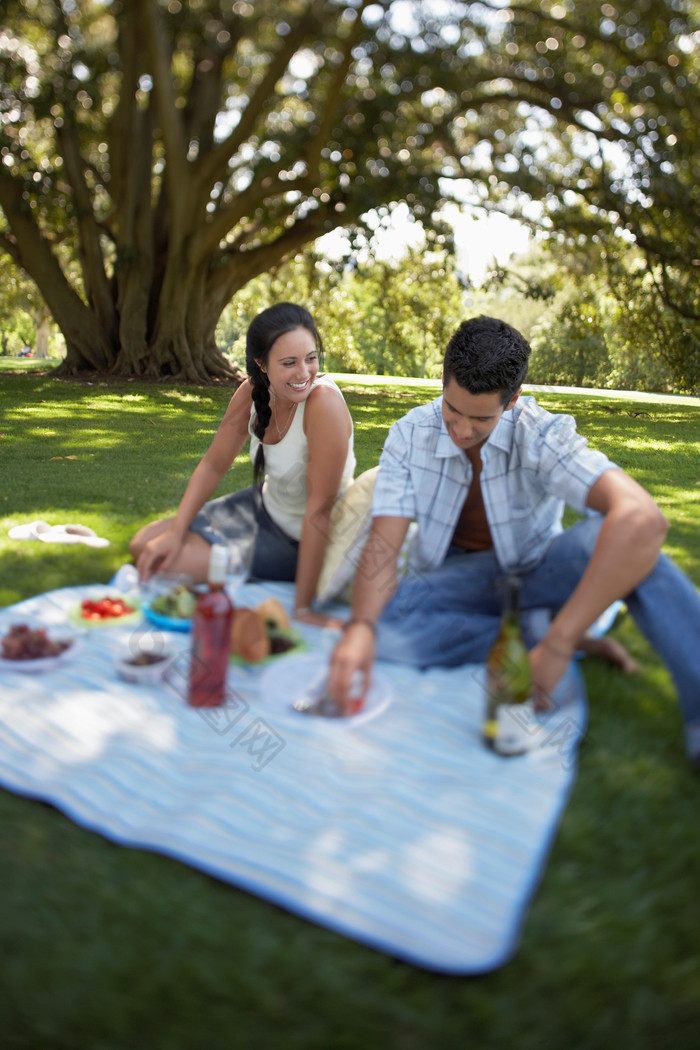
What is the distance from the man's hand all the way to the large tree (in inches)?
412

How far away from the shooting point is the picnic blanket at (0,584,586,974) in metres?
1.73

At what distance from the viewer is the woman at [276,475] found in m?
3.29

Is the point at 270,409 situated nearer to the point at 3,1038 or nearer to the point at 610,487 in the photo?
the point at 610,487

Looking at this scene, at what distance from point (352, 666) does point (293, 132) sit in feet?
38.4

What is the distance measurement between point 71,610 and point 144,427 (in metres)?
6.26

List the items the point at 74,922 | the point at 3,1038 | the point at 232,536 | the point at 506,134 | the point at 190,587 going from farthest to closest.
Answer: the point at 506,134, the point at 232,536, the point at 190,587, the point at 74,922, the point at 3,1038

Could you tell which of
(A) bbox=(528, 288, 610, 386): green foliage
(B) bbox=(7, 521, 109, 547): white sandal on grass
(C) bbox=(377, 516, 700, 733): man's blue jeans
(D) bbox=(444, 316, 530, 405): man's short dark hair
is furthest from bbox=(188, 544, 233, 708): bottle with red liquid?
(A) bbox=(528, 288, 610, 386): green foliage

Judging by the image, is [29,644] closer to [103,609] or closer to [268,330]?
[103,609]

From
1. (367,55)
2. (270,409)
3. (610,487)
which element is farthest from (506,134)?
(610,487)

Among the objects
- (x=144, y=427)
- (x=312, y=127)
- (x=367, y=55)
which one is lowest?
(x=144, y=427)

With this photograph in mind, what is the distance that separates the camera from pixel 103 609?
3117mm

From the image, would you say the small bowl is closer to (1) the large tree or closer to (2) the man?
(2) the man

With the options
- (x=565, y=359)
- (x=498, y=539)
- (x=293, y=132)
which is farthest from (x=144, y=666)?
(x=565, y=359)

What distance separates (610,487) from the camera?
2473mm
